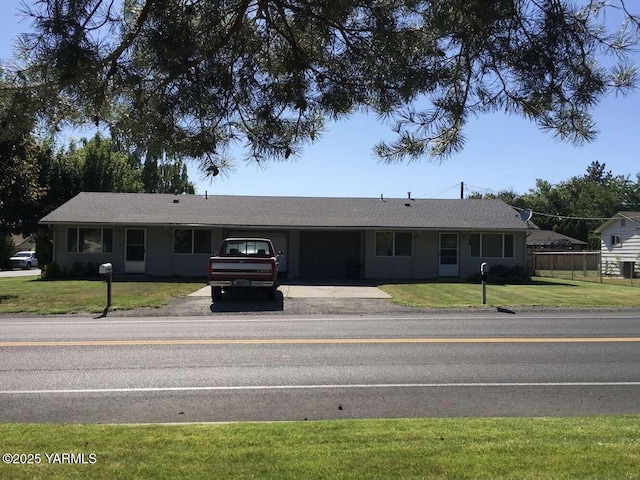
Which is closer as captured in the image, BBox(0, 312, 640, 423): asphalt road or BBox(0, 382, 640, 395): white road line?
BBox(0, 312, 640, 423): asphalt road

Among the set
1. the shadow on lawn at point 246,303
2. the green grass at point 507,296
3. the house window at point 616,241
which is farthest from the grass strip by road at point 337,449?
the house window at point 616,241

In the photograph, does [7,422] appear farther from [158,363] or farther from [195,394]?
[158,363]

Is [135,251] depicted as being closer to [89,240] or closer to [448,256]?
[89,240]

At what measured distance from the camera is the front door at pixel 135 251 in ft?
92.9

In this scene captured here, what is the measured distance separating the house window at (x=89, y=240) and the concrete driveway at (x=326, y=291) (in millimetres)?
7920

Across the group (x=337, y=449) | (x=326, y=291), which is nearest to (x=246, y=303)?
(x=326, y=291)

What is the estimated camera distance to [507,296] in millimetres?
20750

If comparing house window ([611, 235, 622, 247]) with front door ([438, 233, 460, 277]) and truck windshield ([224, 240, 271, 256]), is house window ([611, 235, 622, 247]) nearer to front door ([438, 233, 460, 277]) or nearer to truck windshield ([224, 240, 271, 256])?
front door ([438, 233, 460, 277])

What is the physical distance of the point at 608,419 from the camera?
20.0ft

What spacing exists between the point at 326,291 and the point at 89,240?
41.3ft

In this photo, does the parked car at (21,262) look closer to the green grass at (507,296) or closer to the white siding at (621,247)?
the green grass at (507,296)

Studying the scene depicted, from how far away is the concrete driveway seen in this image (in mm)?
20767

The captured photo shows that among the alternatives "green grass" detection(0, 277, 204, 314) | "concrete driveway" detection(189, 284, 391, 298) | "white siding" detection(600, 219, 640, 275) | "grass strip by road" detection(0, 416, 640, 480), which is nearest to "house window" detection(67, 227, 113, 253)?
"green grass" detection(0, 277, 204, 314)

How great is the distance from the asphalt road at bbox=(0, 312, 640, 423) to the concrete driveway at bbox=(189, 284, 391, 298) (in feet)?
20.5
